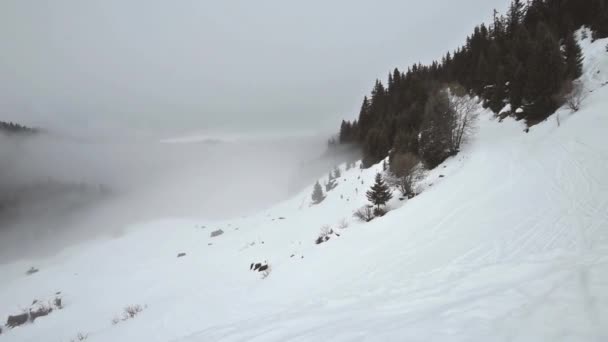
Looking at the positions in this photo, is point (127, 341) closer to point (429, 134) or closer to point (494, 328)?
point (494, 328)

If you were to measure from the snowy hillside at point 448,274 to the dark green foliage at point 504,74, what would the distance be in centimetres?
250

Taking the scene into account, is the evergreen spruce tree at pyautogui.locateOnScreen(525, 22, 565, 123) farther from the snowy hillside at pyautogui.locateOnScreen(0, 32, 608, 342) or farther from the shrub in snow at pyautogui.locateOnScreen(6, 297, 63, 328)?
the shrub in snow at pyautogui.locateOnScreen(6, 297, 63, 328)

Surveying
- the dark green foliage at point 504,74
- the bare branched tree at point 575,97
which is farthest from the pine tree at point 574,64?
the bare branched tree at point 575,97

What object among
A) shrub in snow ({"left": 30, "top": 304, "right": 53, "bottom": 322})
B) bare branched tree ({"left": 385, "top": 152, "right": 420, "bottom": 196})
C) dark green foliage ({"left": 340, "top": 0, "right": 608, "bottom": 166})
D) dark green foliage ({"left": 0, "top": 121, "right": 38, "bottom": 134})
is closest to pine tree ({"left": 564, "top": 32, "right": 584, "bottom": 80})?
dark green foliage ({"left": 340, "top": 0, "right": 608, "bottom": 166})

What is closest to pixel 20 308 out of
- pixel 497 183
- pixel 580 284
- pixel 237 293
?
pixel 237 293

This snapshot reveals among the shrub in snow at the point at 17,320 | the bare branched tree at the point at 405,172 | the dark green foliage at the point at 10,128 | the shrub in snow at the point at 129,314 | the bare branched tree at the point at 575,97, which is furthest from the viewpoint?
the dark green foliage at the point at 10,128

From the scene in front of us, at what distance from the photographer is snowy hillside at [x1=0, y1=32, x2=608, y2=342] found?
3.28 m

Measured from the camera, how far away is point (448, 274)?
17.4 ft

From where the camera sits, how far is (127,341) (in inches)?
301

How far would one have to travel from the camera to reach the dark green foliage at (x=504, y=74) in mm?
17938

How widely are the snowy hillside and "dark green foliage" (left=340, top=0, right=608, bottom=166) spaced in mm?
2502

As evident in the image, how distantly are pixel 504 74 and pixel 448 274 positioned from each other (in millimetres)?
32648

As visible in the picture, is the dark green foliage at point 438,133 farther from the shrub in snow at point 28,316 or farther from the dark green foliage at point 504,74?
the shrub in snow at point 28,316

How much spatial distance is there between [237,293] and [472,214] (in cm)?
1085
